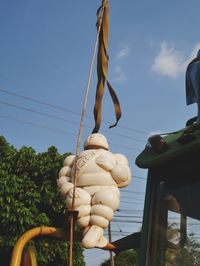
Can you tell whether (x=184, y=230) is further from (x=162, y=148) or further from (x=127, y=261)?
(x=127, y=261)

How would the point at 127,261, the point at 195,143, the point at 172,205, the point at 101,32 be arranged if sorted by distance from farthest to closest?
the point at 127,261 < the point at 101,32 < the point at 172,205 < the point at 195,143

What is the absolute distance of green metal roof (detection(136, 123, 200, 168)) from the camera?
6.70 ft

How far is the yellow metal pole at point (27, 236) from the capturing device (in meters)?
1.98

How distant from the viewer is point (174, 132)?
2.39 meters

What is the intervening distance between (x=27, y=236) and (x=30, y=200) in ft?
27.6

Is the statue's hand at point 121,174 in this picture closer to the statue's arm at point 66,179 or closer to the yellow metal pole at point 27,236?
the statue's arm at point 66,179

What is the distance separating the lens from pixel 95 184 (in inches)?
103

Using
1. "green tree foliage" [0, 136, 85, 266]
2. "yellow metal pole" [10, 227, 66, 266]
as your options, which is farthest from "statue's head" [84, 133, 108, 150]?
"green tree foliage" [0, 136, 85, 266]

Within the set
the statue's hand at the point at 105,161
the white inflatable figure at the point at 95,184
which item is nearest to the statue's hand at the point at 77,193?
the white inflatable figure at the point at 95,184

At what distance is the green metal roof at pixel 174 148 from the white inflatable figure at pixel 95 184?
0.39m

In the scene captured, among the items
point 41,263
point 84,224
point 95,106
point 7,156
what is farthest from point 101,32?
point 7,156

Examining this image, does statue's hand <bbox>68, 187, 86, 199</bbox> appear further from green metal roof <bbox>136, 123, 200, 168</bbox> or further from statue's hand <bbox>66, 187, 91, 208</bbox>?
green metal roof <bbox>136, 123, 200, 168</bbox>

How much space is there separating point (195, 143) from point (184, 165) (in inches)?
6.0

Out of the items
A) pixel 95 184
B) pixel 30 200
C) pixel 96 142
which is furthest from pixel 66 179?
pixel 30 200
